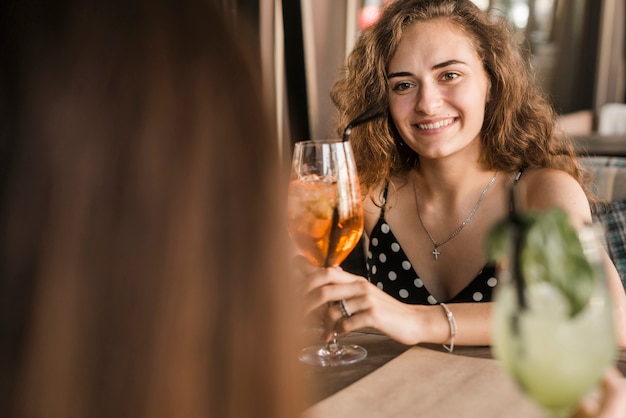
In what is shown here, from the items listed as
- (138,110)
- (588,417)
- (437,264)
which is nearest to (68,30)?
(138,110)

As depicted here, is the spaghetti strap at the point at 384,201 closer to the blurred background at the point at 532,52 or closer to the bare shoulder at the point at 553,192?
the bare shoulder at the point at 553,192

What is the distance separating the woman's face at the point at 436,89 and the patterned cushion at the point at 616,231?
2.00ft

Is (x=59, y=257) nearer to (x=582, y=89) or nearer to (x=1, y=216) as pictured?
(x=1, y=216)

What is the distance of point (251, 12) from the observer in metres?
3.66

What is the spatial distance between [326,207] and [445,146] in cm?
76

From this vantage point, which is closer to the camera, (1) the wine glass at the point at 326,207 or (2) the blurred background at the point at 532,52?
(1) the wine glass at the point at 326,207

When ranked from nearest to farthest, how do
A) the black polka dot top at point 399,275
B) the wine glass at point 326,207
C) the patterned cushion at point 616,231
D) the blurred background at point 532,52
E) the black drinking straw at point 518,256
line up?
the black drinking straw at point 518,256, the wine glass at point 326,207, the black polka dot top at point 399,275, the patterned cushion at point 616,231, the blurred background at point 532,52

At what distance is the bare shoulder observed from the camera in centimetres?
171

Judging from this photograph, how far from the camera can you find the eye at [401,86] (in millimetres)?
1849

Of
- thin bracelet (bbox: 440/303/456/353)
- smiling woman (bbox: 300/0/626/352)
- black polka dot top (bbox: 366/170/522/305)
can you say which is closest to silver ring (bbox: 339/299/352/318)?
thin bracelet (bbox: 440/303/456/353)

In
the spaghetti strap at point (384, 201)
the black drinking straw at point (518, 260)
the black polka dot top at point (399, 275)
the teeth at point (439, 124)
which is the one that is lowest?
the black polka dot top at point (399, 275)

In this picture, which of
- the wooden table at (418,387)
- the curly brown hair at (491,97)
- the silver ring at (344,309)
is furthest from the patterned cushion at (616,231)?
the silver ring at (344,309)

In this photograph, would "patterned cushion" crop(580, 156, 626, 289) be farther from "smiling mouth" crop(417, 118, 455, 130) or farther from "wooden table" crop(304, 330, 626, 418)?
"wooden table" crop(304, 330, 626, 418)

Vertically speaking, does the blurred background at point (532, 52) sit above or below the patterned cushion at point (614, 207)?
above
